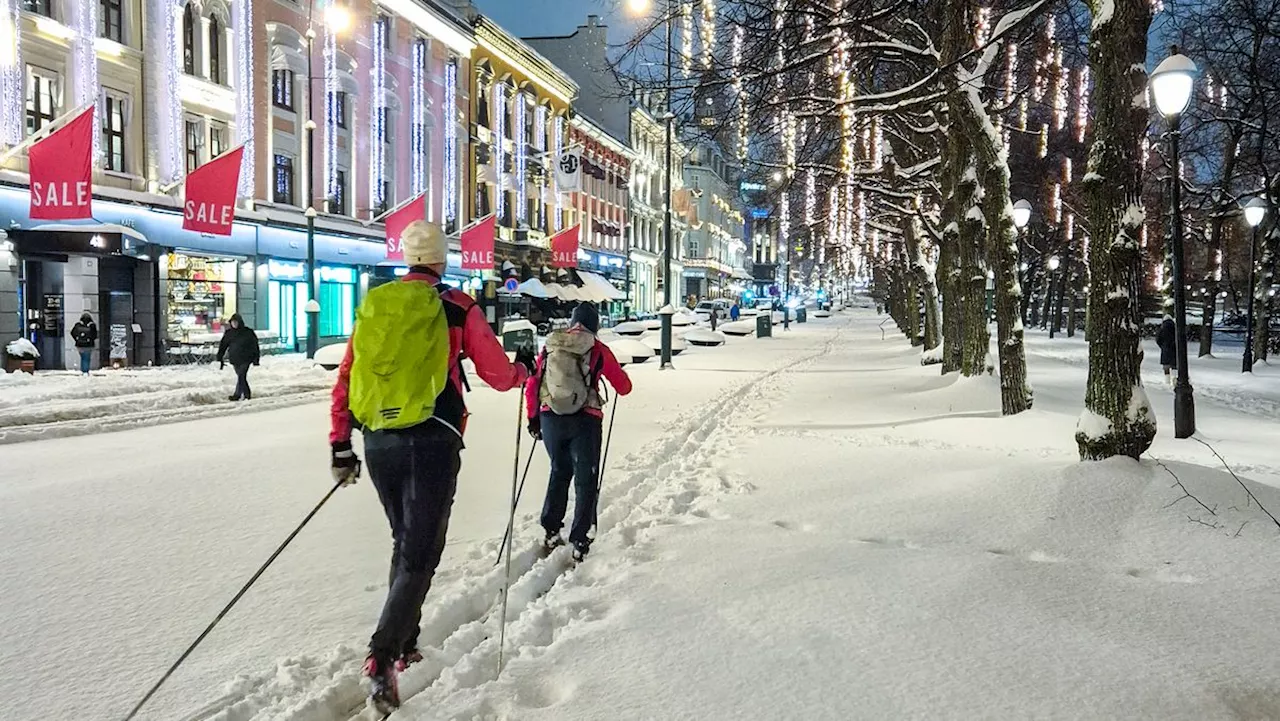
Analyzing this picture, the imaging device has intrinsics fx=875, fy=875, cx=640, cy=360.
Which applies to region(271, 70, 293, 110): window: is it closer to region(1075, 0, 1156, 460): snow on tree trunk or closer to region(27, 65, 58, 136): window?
region(27, 65, 58, 136): window

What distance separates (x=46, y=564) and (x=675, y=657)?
4.19 meters

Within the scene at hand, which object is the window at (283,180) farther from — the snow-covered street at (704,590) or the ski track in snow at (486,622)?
the ski track in snow at (486,622)

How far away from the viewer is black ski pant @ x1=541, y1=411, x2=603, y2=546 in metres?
5.70

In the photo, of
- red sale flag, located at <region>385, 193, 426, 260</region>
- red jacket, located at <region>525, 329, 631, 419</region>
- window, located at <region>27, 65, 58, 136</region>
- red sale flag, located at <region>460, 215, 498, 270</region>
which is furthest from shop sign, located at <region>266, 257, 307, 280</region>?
red jacket, located at <region>525, 329, 631, 419</region>

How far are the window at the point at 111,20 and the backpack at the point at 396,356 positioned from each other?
22830mm

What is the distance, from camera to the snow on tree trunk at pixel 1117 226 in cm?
705

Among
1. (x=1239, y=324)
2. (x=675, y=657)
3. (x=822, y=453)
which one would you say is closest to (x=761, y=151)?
(x=822, y=453)

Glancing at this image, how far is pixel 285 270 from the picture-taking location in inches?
1110

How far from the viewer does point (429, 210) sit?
37438 mm

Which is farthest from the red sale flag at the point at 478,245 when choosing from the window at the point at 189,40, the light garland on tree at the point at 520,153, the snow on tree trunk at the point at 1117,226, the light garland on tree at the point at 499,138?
the snow on tree trunk at the point at 1117,226

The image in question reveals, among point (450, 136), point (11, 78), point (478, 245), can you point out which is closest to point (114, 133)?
point (11, 78)

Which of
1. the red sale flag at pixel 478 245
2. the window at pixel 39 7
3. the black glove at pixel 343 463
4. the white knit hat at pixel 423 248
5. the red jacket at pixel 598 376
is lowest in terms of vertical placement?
the black glove at pixel 343 463

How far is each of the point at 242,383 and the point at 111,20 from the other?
12391mm

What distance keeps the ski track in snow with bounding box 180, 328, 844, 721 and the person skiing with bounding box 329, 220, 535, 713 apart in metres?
0.19
